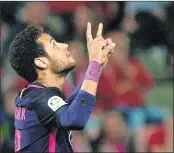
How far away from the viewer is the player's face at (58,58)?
3562mm

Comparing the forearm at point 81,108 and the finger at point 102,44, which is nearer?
the forearm at point 81,108

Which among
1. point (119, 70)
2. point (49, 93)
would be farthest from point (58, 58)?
point (119, 70)

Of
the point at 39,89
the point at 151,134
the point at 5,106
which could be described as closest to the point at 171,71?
the point at 151,134

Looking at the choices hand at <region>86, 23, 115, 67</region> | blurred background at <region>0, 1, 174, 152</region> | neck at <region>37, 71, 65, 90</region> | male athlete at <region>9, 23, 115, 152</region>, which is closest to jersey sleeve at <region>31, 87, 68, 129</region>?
male athlete at <region>9, 23, 115, 152</region>

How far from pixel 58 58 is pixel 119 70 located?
339 cm

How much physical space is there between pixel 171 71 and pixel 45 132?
12.6 ft

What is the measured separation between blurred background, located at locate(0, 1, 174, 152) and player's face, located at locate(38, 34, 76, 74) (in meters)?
3.16

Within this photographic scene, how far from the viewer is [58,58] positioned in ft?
11.7

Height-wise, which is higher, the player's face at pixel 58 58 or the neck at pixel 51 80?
the player's face at pixel 58 58

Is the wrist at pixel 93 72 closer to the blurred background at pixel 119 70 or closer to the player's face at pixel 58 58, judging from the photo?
the player's face at pixel 58 58

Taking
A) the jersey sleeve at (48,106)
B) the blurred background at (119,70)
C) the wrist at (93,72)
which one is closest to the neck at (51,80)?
the jersey sleeve at (48,106)

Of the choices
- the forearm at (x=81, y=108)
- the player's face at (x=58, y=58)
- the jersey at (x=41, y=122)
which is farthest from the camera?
the player's face at (x=58, y=58)

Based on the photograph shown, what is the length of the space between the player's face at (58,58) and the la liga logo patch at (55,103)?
234 mm

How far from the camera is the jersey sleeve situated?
11.0 ft
